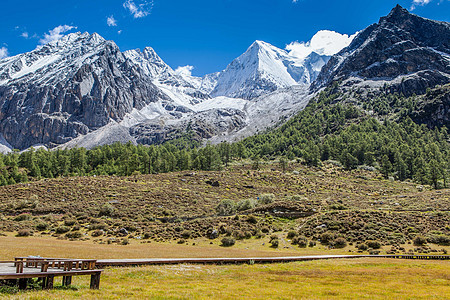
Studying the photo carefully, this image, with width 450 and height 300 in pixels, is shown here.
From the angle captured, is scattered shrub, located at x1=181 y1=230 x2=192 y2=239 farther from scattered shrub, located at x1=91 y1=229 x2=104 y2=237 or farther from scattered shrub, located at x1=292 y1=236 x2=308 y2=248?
scattered shrub, located at x1=292 y1=236 x2=308 y2=248

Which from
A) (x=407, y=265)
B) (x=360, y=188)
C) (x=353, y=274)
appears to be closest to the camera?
(x=353, y=274)

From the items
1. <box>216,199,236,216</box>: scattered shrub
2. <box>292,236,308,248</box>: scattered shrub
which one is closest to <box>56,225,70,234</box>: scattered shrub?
<box>216,199,236,216</box>: scattered shrub

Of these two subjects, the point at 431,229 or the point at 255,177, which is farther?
the point at 255,177

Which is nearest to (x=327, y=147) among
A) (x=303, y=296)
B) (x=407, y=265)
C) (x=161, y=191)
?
(x=161, y=191)

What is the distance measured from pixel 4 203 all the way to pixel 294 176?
9512 cm

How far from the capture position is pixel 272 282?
64.9ft

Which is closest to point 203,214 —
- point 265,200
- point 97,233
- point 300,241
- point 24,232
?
point 265,200

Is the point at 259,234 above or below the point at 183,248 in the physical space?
above

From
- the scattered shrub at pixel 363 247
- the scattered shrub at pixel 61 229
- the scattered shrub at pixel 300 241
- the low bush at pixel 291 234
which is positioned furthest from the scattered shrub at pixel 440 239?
the scattered shrub at pixel 61 229

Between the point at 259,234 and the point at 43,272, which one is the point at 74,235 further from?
the point at 43,272

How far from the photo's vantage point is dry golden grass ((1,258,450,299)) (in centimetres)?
1555

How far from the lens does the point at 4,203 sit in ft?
190

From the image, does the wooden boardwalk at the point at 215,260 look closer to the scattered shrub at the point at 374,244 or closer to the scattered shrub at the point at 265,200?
the scattered shrub at the point at 374,244

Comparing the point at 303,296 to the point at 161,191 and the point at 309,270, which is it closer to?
the point at 309,270
